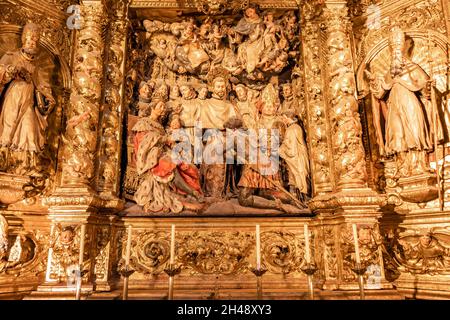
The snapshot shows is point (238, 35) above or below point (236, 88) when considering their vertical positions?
above

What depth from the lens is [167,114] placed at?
565 cm

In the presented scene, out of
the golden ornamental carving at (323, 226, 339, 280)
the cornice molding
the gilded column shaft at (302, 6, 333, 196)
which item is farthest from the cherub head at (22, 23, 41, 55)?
the golden ornamental carving at (323, 226, 339, 280)

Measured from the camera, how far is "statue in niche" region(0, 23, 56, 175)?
4844mm

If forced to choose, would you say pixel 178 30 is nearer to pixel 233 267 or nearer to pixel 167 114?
pixel 167 114

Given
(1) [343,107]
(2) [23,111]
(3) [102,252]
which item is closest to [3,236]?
(3) [102,252]

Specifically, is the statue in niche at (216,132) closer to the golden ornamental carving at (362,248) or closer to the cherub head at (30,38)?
the golden ornamental carving at (362,248)

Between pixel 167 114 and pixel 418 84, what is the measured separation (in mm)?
3607

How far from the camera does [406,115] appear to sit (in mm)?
4980

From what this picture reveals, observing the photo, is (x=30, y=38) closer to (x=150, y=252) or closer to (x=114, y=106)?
(x=114, y=106)

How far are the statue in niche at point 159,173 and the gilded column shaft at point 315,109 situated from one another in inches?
67.6

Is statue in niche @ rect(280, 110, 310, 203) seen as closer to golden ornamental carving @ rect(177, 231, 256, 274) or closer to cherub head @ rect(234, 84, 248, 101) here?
cherub head @ rect(234, 84, 248, 101)
